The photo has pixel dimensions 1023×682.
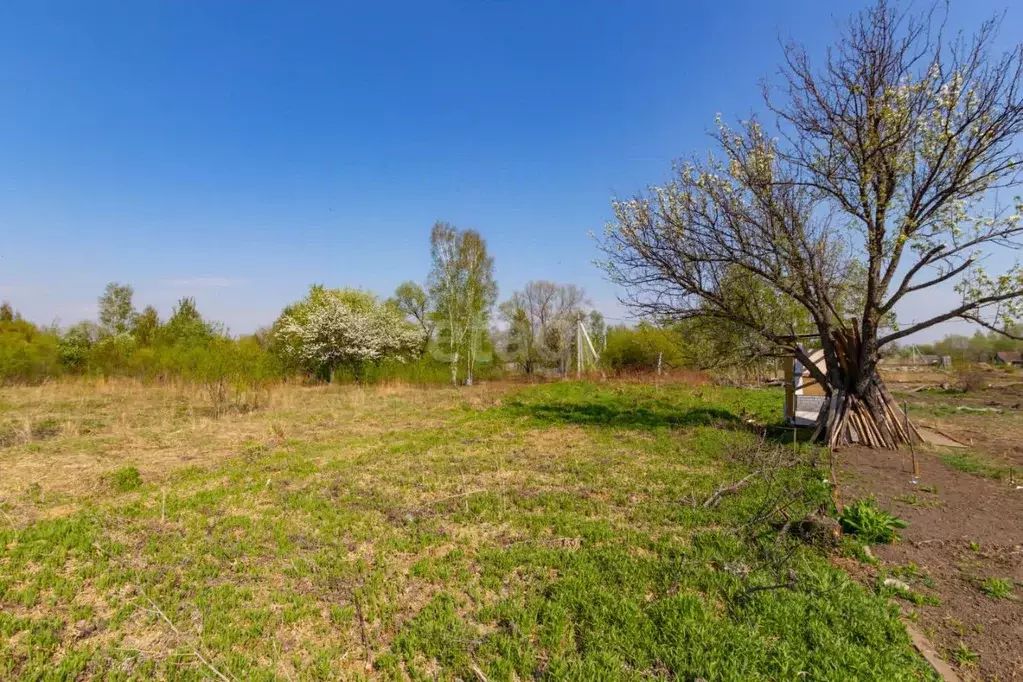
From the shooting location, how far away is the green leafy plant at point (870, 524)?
3.88 m

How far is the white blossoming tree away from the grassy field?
14.6 m

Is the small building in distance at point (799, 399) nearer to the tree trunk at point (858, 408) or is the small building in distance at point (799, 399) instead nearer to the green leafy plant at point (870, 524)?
the tree trunk at point (858, 408)

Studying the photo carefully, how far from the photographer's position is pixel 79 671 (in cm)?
234

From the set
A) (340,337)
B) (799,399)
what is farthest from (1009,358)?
(340,337)

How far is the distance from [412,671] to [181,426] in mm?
9487

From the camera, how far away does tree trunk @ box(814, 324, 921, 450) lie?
7504 millimetres

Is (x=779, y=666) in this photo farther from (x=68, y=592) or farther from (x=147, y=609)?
(x=68, y=592)

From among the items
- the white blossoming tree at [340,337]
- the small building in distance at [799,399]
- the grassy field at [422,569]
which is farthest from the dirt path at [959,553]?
the white blossoming tree at [340,337]

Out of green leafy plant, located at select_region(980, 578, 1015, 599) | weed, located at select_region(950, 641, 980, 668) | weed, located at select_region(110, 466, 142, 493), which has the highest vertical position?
weed, located at select_region(110, 466, 142, 493)

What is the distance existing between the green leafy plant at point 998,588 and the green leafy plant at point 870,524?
0.70 m

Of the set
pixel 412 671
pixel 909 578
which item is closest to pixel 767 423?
pixel 909 578

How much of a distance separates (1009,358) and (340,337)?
43092 mm

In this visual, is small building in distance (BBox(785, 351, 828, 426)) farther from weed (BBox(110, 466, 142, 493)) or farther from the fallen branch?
weed (BBox(110, 466, 142, 493))

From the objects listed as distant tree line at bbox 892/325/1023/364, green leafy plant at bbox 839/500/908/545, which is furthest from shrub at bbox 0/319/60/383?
distant tree line at bbox 892/325/1023/364
